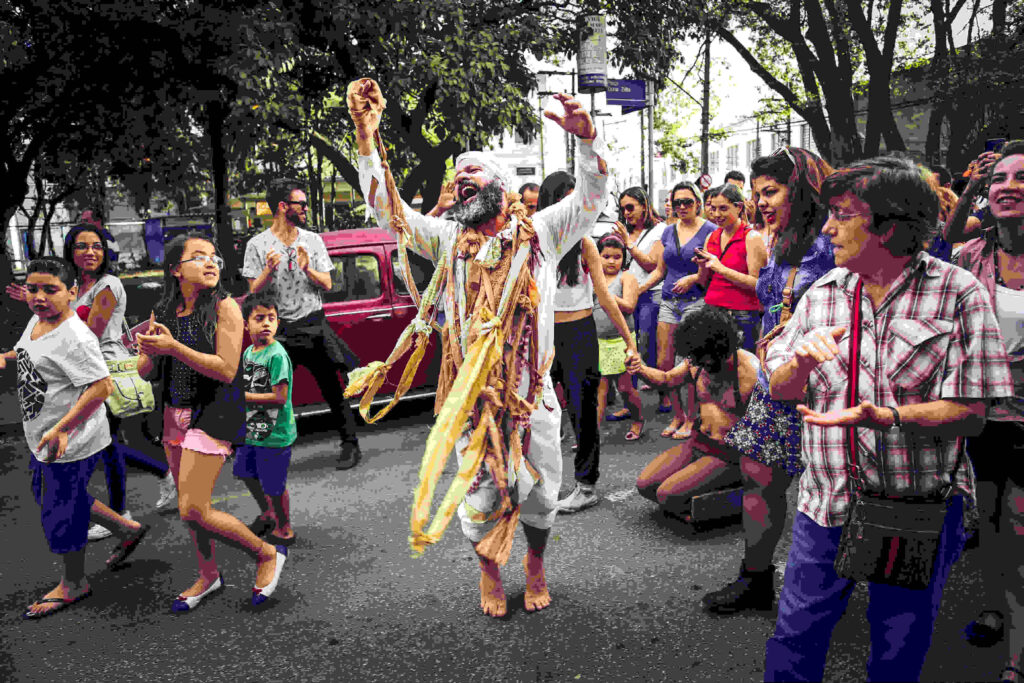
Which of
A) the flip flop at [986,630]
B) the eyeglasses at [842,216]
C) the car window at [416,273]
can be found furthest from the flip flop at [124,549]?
the flip flop at [986,630]

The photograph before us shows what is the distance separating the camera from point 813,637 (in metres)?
2.14

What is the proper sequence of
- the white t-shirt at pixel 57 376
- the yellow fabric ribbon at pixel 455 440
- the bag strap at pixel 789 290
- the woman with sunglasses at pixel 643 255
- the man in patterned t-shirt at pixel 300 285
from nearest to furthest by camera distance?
1. the yellow fabric ribbon at pixel 455 440
2. the bag strap at pixel 789 290
3. the white t-shirt at pixel 57 376
4. the man in patterned t-shirt at pixel 300 285
5. the woman with sunglasses at pixel 643 255

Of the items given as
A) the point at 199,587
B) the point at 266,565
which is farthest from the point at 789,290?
the point at 199,587

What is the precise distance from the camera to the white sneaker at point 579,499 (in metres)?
4.83

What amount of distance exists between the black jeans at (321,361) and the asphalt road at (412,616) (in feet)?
4.01

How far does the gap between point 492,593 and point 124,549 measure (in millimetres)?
2190

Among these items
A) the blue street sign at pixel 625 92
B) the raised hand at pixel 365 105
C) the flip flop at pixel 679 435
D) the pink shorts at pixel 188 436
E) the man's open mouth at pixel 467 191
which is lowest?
the flip flop at pixel 679 435

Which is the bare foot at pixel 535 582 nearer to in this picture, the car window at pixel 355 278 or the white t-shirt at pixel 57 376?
the white t-shirt at pixel 57 376

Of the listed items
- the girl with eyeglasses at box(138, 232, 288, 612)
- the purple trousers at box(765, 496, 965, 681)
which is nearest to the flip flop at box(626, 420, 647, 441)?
the girl with eyeglasses at box(138, 232, 288, 612)

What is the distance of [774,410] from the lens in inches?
126

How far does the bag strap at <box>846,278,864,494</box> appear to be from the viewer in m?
2.04

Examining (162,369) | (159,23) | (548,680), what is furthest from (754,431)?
(159,23)

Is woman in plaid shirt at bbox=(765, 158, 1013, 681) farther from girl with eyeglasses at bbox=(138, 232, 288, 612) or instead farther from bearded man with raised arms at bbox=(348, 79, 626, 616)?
girl with eyeglasses at bbox=(138, 232, 288, 612)

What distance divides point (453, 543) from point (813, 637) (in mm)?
2618
